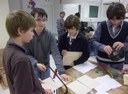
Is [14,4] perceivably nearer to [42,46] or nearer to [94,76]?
[42,46]

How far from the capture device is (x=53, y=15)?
6.60m

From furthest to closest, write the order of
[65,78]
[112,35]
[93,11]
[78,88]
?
[93,11] < [112,35] < [65,78] < [78,88]

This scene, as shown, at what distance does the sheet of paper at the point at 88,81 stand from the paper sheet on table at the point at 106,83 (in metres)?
0.04

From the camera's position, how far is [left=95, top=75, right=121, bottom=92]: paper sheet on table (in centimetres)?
116

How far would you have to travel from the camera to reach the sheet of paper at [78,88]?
3.67 feet

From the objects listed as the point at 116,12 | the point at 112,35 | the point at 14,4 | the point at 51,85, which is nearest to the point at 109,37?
the point at 112,35

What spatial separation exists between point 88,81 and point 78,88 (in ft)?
0.45

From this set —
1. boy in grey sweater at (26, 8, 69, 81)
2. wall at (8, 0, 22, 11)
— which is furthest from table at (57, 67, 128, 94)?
wall at (8, 0, 22, 11)

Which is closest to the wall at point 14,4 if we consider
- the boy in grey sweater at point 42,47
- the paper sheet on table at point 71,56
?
the boy in grey sweater at point 42,47

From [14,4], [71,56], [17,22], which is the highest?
[14,4]

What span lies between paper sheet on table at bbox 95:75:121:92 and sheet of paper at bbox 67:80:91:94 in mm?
93

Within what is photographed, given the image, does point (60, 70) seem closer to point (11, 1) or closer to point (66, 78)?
point (66, 78)

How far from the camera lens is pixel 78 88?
1.16 m

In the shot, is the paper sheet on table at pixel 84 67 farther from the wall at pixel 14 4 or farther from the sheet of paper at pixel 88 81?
the wall at pixel 14 4
